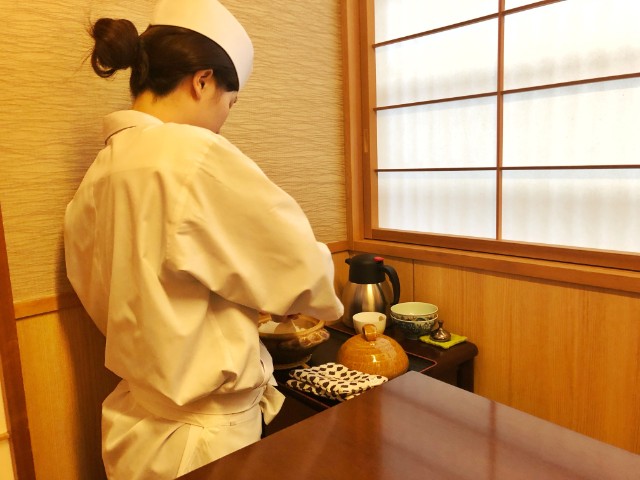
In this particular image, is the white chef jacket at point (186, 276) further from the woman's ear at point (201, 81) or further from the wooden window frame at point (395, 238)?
the wooden window frame at point (395, 238)

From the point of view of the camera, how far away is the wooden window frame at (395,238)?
5.02 ft

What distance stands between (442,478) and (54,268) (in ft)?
3.78

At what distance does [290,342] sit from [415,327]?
497 mm

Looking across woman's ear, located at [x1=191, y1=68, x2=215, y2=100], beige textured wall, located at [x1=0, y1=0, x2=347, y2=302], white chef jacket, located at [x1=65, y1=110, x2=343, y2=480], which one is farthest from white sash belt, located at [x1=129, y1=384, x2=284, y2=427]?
woman's ear, located at [x1=191, y1=68, x2=215, y2=100]

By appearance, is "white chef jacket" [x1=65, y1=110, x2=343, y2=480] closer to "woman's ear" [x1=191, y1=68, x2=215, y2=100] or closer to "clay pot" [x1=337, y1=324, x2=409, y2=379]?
"woman's ear" [x1=191, y1=68, x2=215, y2=100]

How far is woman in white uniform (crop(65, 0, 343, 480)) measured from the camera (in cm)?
98

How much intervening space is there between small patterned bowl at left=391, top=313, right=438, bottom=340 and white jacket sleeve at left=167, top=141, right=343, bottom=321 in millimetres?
774

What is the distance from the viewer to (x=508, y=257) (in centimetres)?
173

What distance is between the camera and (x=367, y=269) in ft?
6.29

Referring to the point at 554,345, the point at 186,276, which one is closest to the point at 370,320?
the point at 554,345

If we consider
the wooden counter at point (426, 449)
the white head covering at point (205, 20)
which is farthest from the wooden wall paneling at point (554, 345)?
the white head covering at point (205, 20)

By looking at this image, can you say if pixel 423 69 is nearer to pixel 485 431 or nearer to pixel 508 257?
pixel 508 257

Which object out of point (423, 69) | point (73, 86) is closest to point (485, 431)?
point (73, 86)

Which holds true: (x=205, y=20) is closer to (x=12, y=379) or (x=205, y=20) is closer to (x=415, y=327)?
(x=12, y=379)
